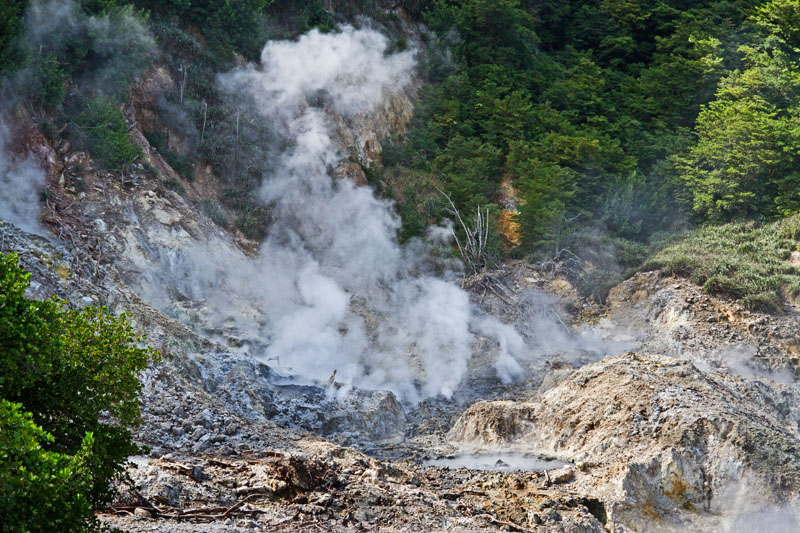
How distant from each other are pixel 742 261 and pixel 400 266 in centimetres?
1025

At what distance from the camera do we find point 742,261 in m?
22.3

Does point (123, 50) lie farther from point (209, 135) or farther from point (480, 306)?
point (480, 306)

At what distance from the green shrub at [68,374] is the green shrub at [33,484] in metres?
0.45

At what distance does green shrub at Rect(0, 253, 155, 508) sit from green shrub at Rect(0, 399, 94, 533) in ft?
1.46

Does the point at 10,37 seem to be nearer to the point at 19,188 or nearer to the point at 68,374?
the point at 19,188

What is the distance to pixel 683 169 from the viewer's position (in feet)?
87.8

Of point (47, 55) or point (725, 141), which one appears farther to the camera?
point (725, 141)

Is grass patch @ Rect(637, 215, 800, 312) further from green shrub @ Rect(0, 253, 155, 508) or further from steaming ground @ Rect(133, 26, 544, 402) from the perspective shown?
green shrub @ Rect(0, 253, 155, 508)

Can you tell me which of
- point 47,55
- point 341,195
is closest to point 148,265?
point 47,55

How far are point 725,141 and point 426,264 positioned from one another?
11390mm

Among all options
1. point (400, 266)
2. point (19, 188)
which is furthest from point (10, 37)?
point (400, 266)

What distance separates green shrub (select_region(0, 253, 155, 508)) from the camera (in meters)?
6.27

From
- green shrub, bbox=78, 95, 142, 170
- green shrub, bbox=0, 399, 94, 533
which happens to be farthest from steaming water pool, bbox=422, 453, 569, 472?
green shrub, bbox=78, 95, 142, 170

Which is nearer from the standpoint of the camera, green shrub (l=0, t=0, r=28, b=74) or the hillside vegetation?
green shrub (l=0, t=0, r=28, b=74)
